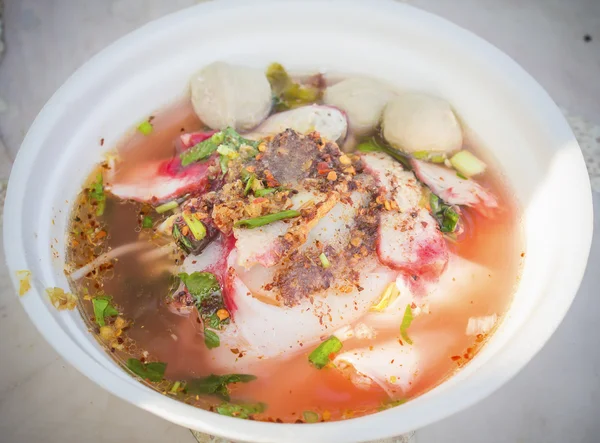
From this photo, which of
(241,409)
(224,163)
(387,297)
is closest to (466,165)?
(387,297)

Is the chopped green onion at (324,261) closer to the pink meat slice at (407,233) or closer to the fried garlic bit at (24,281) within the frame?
the pink meat slice at (407,233)

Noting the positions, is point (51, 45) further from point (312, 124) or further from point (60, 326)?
point (60, 326)

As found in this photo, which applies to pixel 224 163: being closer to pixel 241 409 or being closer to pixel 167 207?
pixel 167 207

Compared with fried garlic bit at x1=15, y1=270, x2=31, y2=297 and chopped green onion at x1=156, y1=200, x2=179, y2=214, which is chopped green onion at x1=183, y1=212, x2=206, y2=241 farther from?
fried garlic bit at x1=15, y1=270, x2=31, y2=297

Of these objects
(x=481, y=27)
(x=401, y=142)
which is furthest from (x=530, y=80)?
(x=481, y=27)

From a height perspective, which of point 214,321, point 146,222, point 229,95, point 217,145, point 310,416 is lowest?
point 310,416

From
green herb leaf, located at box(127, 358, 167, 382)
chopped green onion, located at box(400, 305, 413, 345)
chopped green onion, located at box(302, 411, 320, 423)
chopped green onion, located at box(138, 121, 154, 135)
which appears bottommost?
chopped green onion, located at box(302, 411, 320, 423)

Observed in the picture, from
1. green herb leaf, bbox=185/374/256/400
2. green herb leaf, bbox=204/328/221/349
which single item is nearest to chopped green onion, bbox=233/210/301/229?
green herb leaf, bbox=204/328/221/349
